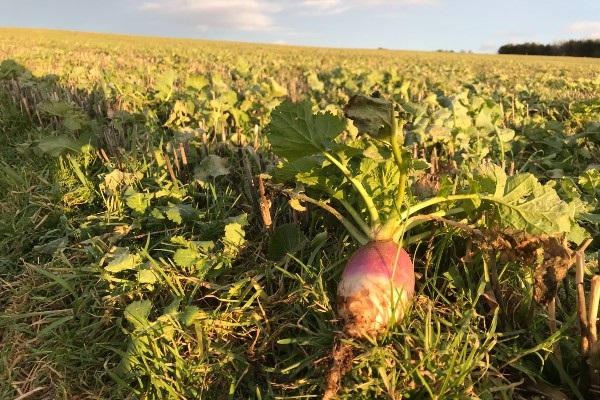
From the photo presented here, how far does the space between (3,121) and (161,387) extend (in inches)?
160

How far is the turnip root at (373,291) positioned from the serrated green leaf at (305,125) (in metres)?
0.51

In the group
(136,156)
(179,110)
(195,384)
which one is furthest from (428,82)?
(195,384)

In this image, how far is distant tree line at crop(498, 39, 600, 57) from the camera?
49469mm

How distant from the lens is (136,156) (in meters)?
3.33

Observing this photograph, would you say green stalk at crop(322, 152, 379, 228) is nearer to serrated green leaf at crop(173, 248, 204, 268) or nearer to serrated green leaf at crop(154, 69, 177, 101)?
serrated green leaf at crop(173, 248, 204, 268)

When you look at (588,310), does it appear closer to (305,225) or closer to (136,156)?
(305,225)

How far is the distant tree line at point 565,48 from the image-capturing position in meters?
49.5

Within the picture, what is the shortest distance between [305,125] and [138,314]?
1047mm

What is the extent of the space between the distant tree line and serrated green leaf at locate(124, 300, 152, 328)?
58.4m

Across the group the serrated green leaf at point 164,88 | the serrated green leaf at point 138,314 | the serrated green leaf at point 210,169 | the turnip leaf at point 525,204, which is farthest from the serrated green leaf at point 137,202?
the serrated green leaf at point 164,88

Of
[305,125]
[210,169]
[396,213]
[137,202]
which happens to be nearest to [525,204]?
[396,213]

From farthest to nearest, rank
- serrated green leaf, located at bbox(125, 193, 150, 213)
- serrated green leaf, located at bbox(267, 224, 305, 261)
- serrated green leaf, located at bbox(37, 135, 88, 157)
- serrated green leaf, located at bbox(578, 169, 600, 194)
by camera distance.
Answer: serrated green leaf, located at bbox(37, 135, 88, 157), serrated green leaf, located at bbox(125, 193, 150, 213), serrated green leaf, located at bbox(578, 169, 600, 194), serrated green leaf, located at bbox(267, 224, 305, 261)

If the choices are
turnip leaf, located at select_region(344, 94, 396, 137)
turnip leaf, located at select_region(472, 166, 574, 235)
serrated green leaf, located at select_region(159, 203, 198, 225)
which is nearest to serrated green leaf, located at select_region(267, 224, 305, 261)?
serrated green leaf, located at select_region(159, 203, 198, 225)

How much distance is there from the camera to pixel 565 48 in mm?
52625
